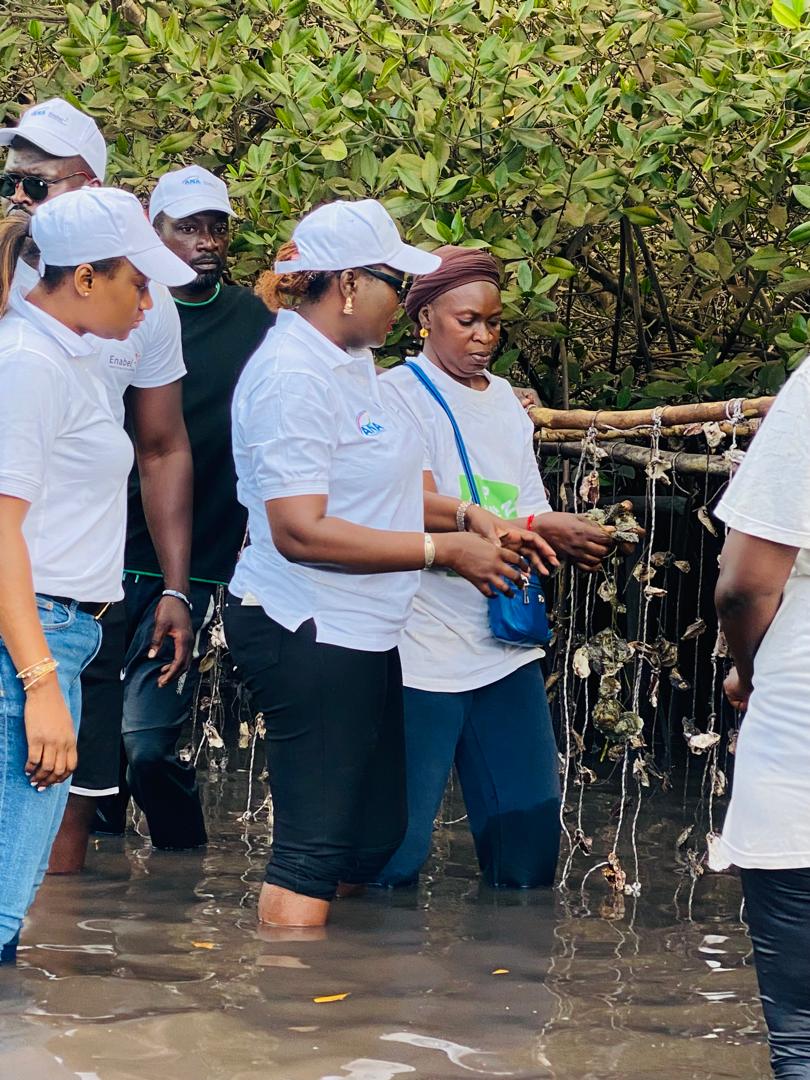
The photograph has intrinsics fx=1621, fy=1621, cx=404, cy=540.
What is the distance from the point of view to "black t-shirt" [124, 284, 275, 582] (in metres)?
5.19

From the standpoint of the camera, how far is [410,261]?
4.07m

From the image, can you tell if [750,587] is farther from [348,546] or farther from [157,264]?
[157,264]

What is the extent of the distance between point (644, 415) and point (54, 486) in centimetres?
192

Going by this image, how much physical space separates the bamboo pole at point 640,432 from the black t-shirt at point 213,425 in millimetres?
1003

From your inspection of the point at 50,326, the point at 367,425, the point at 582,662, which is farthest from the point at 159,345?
the point at 582,662

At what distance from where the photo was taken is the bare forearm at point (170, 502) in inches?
189

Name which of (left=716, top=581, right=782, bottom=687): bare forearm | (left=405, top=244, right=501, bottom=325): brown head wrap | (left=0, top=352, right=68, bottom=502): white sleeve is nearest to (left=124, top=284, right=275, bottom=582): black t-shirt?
(left=405, top=244, right=501, bottom=325): brown head wrap

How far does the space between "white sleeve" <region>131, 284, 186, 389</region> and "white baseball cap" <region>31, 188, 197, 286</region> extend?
1075mm

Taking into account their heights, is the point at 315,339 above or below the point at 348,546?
above

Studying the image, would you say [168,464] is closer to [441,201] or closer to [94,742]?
[94,742]

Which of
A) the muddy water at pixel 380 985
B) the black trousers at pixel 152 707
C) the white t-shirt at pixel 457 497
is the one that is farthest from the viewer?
the black trousers at pixel 152 707

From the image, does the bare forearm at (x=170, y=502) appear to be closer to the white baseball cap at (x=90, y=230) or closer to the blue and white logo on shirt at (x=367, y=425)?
the blue and white logo on shirt at (x=367, y=425)

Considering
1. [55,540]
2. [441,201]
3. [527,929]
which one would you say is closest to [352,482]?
[55,540]

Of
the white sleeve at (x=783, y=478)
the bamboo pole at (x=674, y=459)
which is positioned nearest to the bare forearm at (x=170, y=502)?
the bamboo pole at (x=674, y=459)
